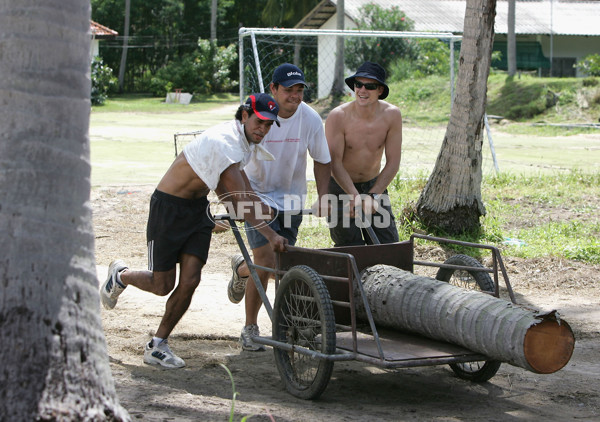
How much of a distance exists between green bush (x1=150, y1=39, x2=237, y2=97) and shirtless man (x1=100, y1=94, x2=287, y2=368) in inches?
1387

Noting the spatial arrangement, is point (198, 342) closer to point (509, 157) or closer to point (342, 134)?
point (342, 134)

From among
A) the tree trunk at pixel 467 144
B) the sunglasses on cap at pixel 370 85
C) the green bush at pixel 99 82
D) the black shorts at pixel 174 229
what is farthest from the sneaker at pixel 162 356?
the green bush at pixel 99 82

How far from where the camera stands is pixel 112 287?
228 inches

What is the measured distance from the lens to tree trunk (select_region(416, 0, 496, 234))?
938 centimetres

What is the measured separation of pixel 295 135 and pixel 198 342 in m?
1.65

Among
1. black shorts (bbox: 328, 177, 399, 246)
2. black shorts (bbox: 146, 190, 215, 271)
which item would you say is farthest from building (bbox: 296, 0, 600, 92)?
black shorts (bbox: 146, 190, 215, 271)

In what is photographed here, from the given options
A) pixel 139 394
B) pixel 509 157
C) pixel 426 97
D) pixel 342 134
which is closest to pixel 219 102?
pixel 426 97

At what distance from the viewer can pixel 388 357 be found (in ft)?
14.0

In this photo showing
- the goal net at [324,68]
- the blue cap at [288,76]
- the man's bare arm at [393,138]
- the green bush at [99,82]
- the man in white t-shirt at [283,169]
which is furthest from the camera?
the green bush at [99,82]

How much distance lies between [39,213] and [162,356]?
2.32 metres

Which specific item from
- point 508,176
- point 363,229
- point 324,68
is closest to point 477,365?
point 363,229

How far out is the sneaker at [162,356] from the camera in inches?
203

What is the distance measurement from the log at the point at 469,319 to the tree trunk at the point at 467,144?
4518 mm

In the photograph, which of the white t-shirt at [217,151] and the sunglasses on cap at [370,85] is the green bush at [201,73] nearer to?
the sunglasses on cap at [370,85]
